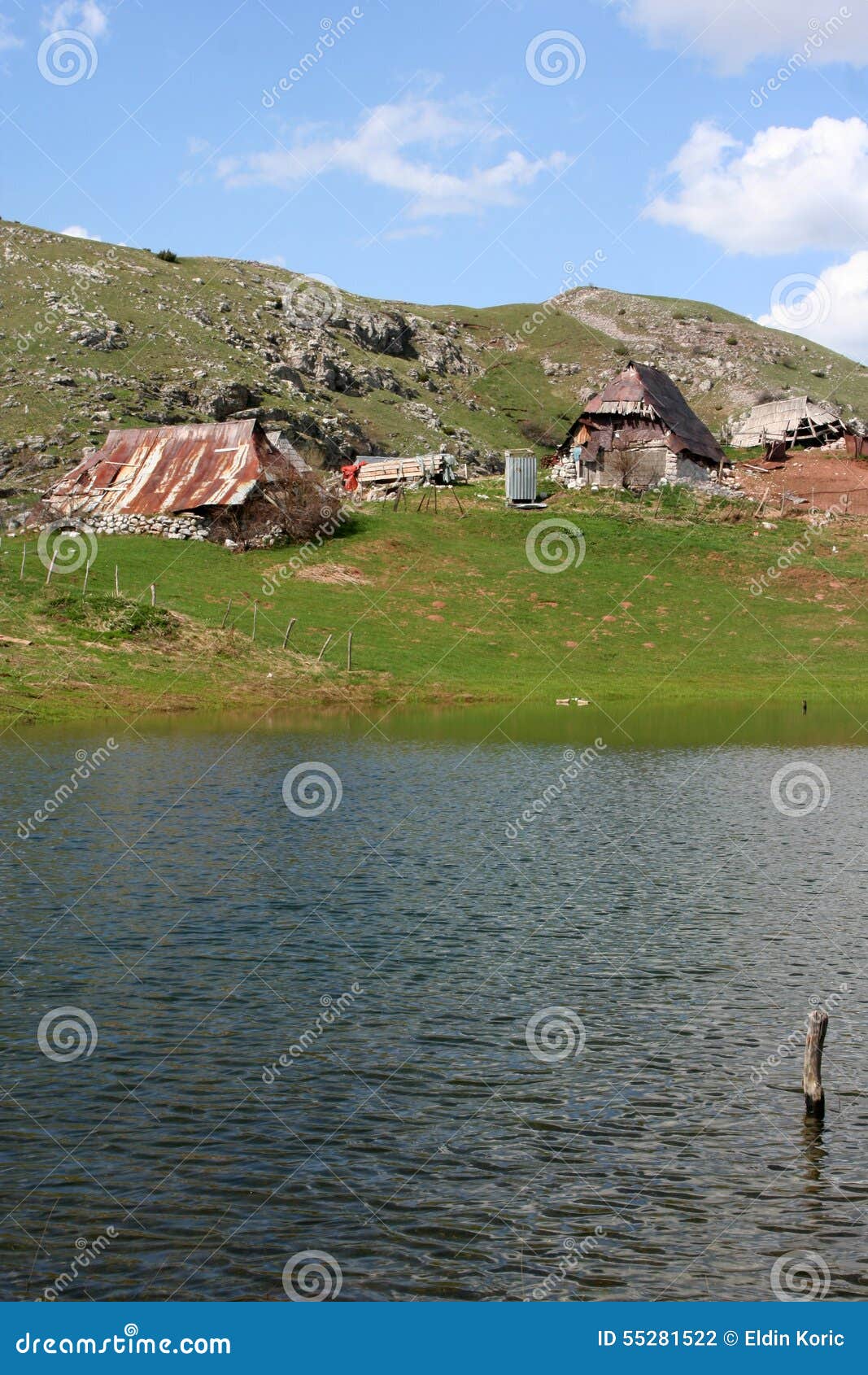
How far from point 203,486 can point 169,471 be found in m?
4.44

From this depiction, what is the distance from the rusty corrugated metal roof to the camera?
88188 mm

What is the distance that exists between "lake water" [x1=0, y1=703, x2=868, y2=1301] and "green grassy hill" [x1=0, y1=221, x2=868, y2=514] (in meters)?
66.8

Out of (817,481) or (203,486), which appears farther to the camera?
Result: (817,481)

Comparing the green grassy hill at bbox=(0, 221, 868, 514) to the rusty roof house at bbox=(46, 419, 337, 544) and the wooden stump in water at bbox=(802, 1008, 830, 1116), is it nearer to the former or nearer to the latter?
the rusty roof house at bbox=(46, 419, 337, 544)

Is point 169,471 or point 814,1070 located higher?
point 169,471

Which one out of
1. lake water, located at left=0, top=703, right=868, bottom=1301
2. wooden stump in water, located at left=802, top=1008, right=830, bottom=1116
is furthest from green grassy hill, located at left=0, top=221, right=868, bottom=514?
wooden stump in water, located at left=802, top=1008, right=830, bottom=1116

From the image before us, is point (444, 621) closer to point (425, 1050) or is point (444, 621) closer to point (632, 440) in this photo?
point (632, 440)

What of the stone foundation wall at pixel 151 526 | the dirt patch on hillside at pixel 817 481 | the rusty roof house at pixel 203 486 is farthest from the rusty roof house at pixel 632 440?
the stone foundation wall at pixel 151 526

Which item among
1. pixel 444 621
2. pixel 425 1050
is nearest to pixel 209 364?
pixel 444 621

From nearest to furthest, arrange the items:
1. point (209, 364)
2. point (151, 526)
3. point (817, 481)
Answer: point (151, 526) → point (817, 481) → point (209, 364)

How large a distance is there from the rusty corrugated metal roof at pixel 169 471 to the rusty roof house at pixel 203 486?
6 centimetres

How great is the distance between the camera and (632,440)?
117500 millimetres

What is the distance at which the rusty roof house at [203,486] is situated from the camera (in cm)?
8725

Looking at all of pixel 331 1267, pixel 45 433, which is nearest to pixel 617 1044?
pixel 331 1267
